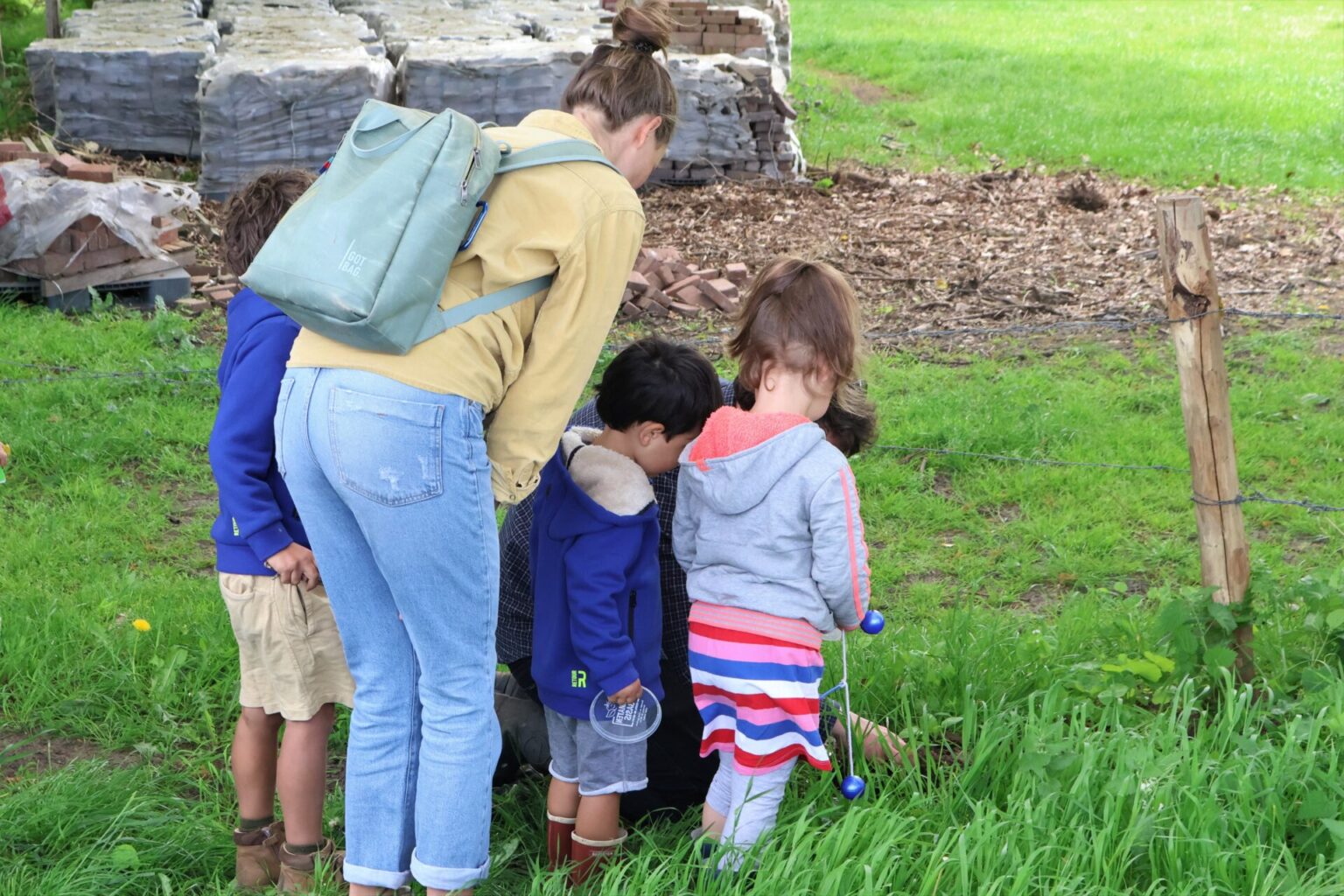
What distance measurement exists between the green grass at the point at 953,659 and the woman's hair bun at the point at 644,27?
5.44ft

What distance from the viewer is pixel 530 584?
10.0 feet

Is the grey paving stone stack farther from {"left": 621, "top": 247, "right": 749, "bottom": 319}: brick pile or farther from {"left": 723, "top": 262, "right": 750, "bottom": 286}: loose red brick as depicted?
{"left": 723, "top": 262, "right": 750, "bottom": 286}: loose red brick

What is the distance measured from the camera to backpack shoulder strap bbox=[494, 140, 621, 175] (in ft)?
7.54

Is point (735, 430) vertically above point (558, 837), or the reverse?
point (735, 430)

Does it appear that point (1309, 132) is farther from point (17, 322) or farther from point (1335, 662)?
point (17, 322)

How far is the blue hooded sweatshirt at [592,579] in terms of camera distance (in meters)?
2.64

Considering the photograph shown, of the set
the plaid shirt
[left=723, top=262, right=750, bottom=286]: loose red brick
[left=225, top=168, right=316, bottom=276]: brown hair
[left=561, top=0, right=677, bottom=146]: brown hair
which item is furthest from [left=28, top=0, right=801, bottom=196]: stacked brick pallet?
[left=561, top=0, right=677, bottom=146]: brown hair

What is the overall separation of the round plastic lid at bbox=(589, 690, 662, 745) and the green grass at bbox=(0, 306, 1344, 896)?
0.25 m

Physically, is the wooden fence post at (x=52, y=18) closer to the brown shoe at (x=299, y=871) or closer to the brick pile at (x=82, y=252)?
the brick pile at (x=82, y=252)

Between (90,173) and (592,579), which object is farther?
(90,173)

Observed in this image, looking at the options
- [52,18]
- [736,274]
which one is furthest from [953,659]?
[52,18]

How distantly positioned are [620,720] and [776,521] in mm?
546

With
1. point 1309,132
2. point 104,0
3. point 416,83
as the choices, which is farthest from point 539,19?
point 1309,132

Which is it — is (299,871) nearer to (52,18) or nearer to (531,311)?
(531,311)
